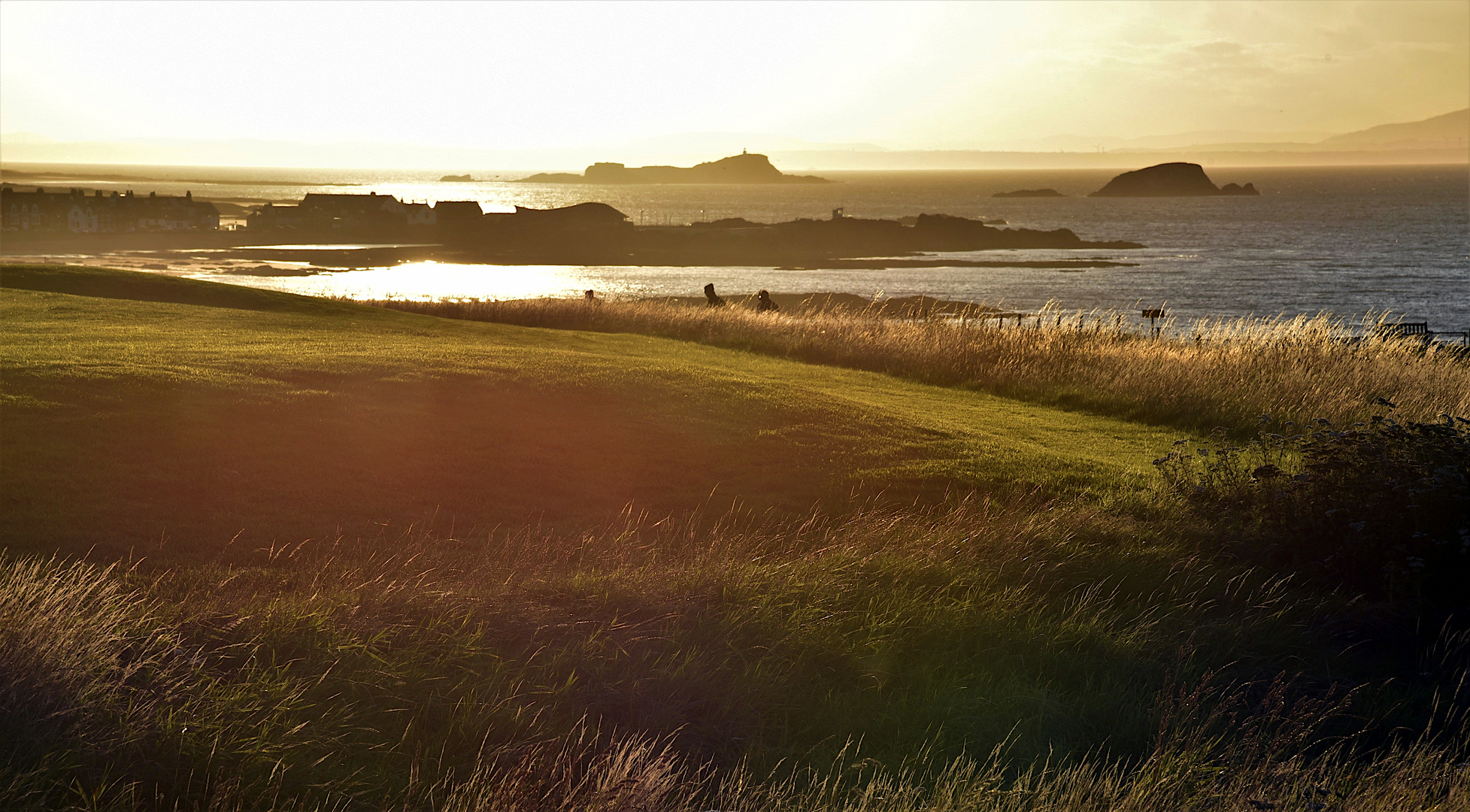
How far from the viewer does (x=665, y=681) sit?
21.8ft

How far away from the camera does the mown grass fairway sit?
972 centimetres

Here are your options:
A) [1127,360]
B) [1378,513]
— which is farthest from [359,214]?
[1378,513]

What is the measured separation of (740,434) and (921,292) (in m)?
60.4

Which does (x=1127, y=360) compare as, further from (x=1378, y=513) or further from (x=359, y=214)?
(x=359, y=214)

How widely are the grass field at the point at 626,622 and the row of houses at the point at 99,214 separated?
345ft

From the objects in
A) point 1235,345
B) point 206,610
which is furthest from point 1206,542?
point 1235,345

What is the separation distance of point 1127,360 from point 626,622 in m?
15.6

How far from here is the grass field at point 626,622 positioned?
18.4ft

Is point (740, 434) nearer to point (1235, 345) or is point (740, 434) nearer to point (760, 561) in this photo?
point (760, 561)

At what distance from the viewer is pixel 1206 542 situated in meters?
10.0

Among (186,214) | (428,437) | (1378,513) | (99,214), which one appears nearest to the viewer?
(1378,513)

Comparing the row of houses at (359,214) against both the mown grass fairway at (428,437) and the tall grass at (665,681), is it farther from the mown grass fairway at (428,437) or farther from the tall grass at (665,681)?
the tall grass at (665,681)

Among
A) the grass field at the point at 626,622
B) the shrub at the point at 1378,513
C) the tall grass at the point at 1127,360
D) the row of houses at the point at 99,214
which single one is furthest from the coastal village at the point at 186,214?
the shrub at the point at 1378,513

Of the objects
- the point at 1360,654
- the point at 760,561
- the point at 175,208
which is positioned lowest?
the point at 1360,654
